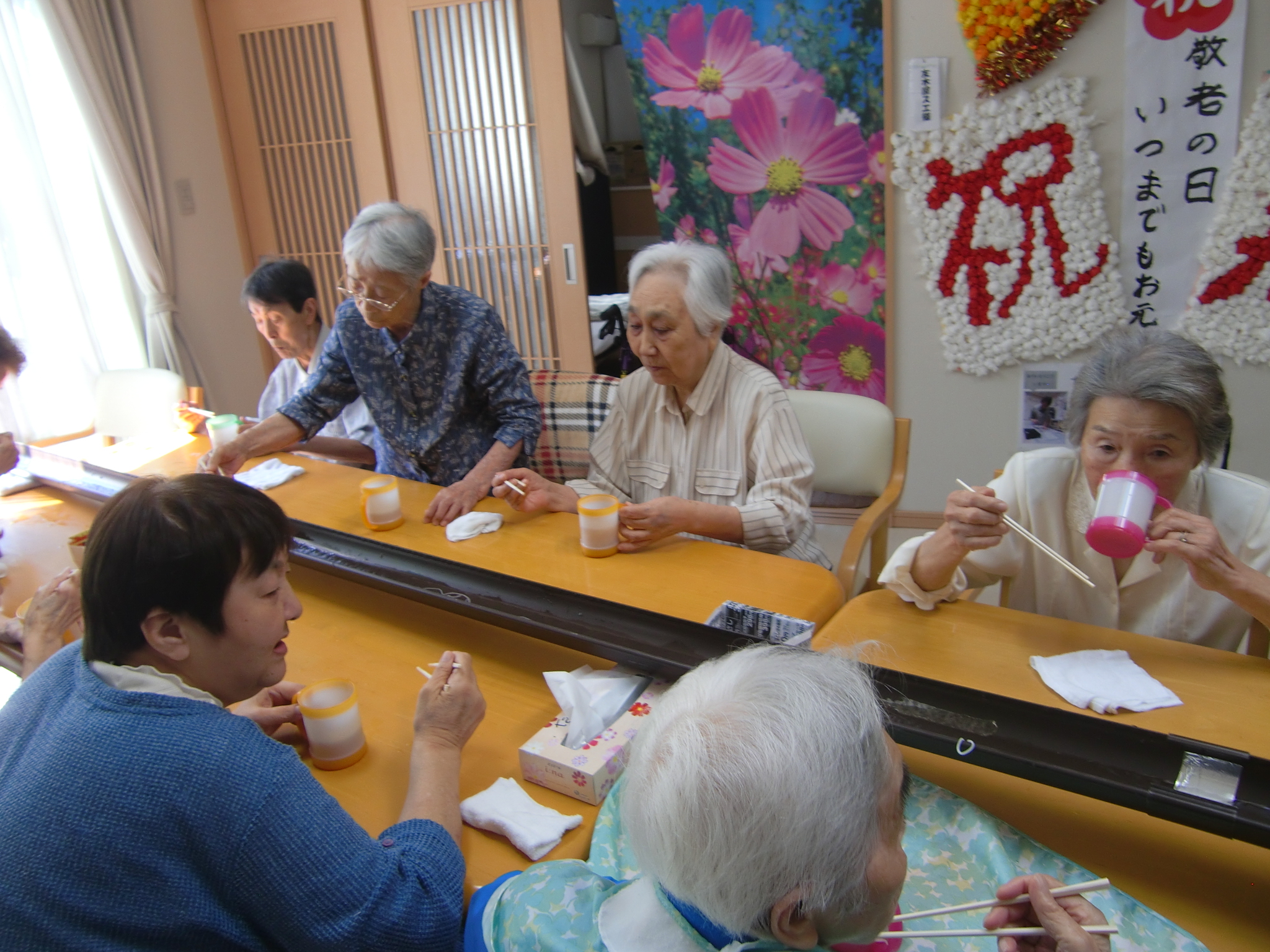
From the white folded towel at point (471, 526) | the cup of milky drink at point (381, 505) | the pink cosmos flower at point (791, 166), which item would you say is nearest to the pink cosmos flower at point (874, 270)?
the pink cosmos flower at point (791, 166)

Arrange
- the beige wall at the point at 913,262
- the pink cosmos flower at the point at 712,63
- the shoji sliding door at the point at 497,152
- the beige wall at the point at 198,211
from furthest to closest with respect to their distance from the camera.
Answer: the beige wall at the point at 198,211, the shoji sliding door at the point at 497,152, the pink cosmos flower at the point at 712,63, the beige wall at the point at 913,262

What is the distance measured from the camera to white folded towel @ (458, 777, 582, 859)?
1132mm

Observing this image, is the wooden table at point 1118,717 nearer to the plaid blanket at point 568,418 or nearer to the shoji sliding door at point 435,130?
the plaid blanket at point 568,418

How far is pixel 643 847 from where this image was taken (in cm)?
85

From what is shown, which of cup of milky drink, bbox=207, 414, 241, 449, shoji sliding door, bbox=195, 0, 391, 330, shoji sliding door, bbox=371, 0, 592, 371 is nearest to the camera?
cup of milky drink, bbox=207, 414, 241, 449

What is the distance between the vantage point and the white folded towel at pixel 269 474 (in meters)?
2.53

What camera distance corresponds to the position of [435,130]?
4305 mm

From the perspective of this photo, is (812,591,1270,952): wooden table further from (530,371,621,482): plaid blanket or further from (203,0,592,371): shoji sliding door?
(203,0,592,371): shoji sliding door

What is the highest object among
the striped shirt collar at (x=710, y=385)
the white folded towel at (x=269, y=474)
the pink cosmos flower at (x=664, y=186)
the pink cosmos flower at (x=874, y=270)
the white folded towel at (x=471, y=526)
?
the pink cosmos flower at (x=664, y=186)

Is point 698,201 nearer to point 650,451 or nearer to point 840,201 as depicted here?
point 840,201

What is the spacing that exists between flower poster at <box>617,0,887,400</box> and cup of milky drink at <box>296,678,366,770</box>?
2726mm

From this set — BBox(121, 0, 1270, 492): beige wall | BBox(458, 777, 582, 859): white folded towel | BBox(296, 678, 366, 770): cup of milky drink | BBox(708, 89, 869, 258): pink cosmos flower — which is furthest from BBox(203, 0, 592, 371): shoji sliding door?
BBox(458, 777, 582, 859): white folded towel

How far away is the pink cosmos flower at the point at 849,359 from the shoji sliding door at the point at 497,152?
118 cm

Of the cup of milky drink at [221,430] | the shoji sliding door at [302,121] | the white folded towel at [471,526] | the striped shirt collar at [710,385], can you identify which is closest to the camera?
the white folded towel at [471,526]
